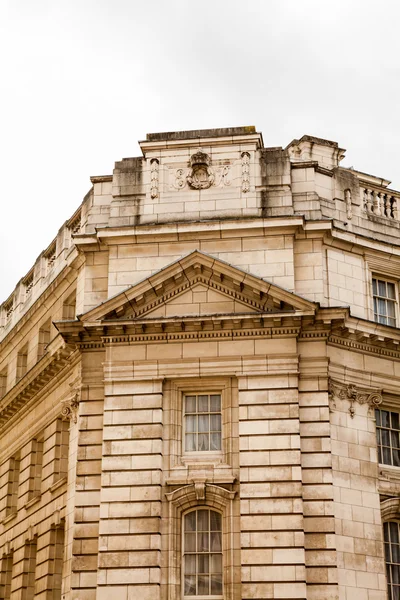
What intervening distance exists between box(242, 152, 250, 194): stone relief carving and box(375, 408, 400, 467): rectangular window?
8066mm

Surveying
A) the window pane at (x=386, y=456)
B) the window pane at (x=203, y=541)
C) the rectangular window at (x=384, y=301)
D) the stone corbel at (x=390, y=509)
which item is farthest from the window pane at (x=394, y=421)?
the window pane at (x=203, y=541)

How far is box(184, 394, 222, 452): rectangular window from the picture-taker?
109 ft

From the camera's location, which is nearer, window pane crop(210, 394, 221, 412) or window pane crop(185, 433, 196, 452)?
window pane crop(185, 433, 196, 452)

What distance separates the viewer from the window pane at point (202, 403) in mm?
33625

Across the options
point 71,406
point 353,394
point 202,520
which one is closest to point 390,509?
point 353,394

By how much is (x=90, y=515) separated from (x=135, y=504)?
1.49m

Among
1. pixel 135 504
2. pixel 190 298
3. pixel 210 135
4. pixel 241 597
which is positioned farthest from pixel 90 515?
pixel 210 135

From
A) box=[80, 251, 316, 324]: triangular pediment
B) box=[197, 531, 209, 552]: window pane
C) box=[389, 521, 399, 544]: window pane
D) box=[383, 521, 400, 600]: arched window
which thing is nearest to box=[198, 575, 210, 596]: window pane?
box=[197, 531, 209, 552]: window pane

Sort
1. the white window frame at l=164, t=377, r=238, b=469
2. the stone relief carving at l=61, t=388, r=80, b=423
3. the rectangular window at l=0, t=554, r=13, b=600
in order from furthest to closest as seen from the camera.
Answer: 1. the rectangular window at l=0, t=554, r=13, b=600
2. the stone relief carving at l=61, t=388, r=80, b=423
3. the white window frame at l=164, t=377, r=238, b=469

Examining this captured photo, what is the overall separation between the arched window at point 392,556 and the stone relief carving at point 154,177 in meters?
12.5

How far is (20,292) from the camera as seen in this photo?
149 feet

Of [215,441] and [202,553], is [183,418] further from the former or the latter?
[202,553]

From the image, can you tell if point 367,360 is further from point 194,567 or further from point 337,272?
point 194,567

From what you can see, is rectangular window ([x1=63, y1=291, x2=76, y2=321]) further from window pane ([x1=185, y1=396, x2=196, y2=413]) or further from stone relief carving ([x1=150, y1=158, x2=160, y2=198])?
window pane ([x1=185, y1=396, x2=196, y2=413])
